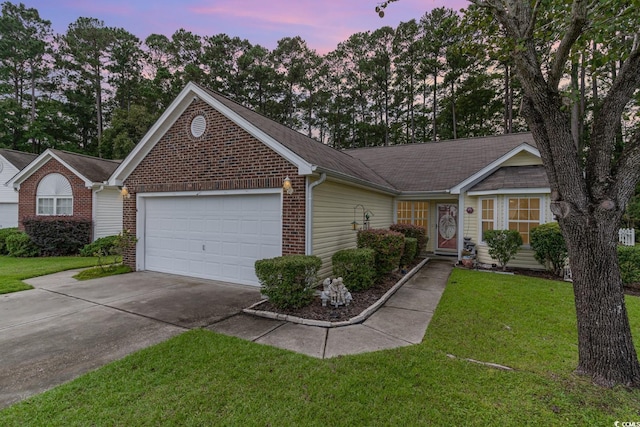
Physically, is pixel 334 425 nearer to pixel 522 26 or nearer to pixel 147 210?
pixel 522 26

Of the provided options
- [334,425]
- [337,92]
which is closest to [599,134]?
[334,425]

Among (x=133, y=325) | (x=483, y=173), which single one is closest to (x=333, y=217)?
(x=133, y=325)

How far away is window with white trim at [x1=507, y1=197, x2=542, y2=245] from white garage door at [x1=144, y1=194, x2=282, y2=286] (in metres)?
7.58

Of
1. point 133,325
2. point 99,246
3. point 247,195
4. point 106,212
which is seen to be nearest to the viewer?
point 133,325

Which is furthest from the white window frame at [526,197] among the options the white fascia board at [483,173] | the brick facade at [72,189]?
the brick facade at [72,189]

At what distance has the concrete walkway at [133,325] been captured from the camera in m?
3.50

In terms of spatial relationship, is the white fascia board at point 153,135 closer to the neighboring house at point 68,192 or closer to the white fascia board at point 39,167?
the neighboring house at point 68,192

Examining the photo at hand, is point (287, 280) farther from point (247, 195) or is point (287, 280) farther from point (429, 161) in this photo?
point (429, 161)

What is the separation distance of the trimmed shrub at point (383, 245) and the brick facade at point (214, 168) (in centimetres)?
187

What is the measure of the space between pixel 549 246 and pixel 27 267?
16327mm

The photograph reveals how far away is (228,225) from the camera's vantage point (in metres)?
7.43

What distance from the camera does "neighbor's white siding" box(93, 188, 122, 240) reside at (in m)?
12.9

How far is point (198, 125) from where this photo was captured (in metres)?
7.65

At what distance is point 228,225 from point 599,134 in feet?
23.0
